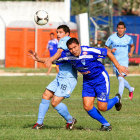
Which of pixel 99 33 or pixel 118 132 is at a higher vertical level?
pixel 99 33

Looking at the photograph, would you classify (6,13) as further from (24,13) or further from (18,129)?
(18,129)

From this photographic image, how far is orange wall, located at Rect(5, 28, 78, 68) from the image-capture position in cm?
2948

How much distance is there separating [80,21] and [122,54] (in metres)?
14.7

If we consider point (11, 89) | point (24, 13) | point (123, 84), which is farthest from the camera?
point (24, 13)

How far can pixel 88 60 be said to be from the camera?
813cm

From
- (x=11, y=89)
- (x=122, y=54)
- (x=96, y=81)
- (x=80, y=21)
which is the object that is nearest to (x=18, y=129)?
(x=96, y=81)

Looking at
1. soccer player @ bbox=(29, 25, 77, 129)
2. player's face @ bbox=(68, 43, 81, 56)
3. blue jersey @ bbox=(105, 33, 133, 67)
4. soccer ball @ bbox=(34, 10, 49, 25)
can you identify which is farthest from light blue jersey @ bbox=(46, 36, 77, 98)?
blue jersey @ bbox=(105, 33, 133, 67)

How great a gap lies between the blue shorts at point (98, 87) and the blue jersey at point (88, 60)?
7 cm

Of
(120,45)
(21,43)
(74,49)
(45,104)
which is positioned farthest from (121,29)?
(21,43)

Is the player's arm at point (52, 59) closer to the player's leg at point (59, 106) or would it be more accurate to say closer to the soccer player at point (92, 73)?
the soccer player at point (92, 73)

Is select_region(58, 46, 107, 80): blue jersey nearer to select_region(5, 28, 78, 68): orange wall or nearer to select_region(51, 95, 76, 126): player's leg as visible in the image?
select_region(51, 95, 76, 126): player's leg

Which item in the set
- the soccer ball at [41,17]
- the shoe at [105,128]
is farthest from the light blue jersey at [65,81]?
the soccer ball at [41,17]

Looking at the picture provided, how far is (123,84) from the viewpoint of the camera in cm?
1289

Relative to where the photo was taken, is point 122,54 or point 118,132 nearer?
point 118,132
